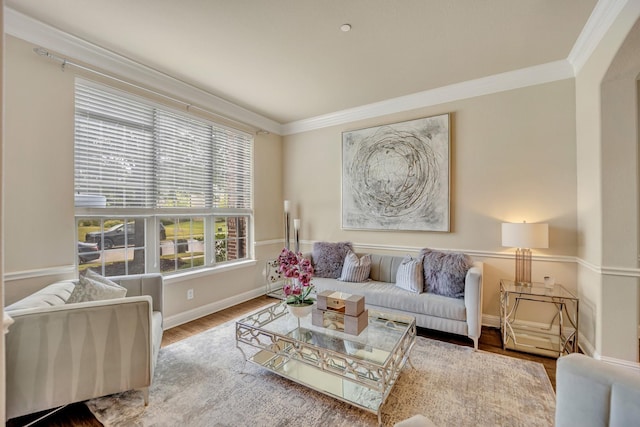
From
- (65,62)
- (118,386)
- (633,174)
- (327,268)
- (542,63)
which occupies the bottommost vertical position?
(118,386)

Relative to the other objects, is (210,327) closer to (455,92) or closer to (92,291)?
(92,291)

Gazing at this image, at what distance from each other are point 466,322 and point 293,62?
306 centimetres

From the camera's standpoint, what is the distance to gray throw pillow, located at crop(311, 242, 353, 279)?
358 centimetres

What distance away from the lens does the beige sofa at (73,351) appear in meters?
1.51

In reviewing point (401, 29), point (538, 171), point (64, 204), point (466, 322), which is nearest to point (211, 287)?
point (64, 204)

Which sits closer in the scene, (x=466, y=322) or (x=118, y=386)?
(x=118, y=386)

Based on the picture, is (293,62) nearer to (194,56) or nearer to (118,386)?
(194,56)

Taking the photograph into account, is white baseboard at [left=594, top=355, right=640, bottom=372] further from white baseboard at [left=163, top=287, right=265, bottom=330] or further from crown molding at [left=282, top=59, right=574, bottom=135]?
white baseboard at [left=163, top=287, right=265, bottom=330]

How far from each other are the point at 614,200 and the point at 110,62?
456 cm

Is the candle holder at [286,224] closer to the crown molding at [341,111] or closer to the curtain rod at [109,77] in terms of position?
the crown molding at [341,111]

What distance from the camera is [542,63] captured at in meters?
2.73

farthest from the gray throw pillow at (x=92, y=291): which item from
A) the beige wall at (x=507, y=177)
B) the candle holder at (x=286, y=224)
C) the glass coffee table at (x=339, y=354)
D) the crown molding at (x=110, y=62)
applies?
the beige wall at (x=507, y=177)

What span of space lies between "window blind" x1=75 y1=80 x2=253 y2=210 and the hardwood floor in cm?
140

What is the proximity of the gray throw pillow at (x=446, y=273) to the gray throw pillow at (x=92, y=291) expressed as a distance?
2834 mm
